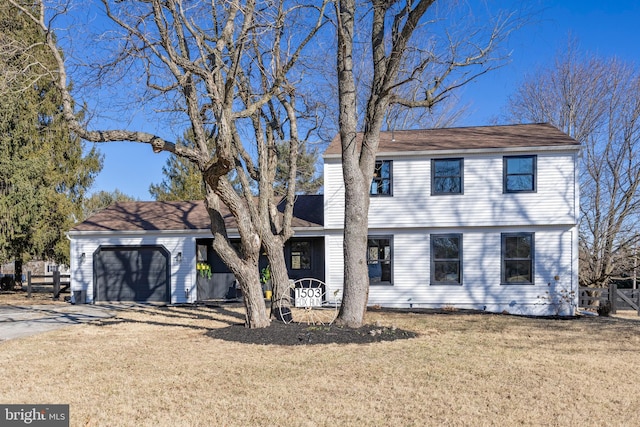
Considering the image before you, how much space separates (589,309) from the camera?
18125mm

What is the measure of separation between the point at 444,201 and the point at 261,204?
21.4 ft

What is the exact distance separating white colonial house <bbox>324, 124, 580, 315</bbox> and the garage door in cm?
606

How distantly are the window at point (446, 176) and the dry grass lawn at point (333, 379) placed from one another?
5977 mm

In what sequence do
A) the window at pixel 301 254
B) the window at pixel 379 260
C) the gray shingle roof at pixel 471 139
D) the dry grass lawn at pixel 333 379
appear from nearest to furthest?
the dry grass lawn at pixel 333 379 → the gray shingle roof at pixel 471 139 → the window at pixel 379 260 → the window at pixel 301 254

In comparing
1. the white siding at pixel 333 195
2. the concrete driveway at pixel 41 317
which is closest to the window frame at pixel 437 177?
the white siding at pixel 333 195

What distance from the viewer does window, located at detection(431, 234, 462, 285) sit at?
1570 centimetres

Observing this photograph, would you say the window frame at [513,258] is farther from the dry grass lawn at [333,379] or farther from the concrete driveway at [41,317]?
the concrete driveway at [41,317]

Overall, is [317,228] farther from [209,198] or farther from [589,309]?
[589,309]

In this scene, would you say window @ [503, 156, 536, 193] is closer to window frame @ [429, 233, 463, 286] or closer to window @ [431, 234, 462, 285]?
window frame @ [429, 233, 463, 286]

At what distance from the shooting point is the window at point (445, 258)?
15695 mm

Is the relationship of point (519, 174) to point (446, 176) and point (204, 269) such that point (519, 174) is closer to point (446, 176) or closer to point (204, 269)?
point (446, 176)

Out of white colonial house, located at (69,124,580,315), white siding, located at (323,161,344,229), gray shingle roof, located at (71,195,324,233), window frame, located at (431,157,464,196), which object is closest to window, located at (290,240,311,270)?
gray shingle roof, located at (71,195,324,233)

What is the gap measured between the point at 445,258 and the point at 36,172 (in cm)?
1667

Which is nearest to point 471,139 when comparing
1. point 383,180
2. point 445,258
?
point 383,180
